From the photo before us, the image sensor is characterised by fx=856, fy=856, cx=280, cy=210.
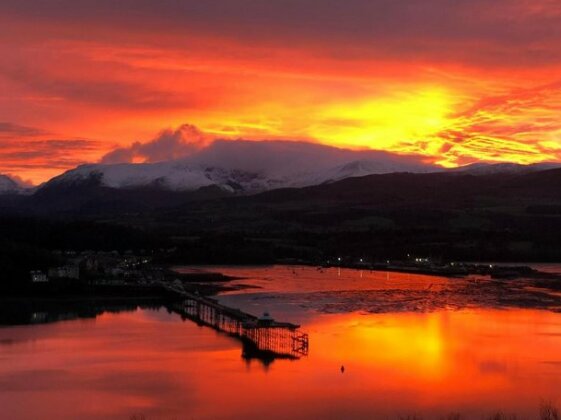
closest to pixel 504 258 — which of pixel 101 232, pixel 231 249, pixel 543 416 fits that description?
pixel 231 249

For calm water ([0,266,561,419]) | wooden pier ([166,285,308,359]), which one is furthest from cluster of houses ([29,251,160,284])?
wooden pier ([166,285,308,359])

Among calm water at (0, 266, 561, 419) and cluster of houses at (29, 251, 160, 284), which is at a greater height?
cluster of houses at (29, 251, 160, 284)

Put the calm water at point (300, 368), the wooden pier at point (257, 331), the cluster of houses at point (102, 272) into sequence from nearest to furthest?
the calm water at point (300, 368) < the wooden pier at point (257, 331) < the cluster of houses at point (102, 272)

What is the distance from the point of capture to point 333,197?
16225 cm

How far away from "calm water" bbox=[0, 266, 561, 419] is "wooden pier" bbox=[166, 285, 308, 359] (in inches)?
27.0

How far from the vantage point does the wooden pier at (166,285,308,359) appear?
100 feet

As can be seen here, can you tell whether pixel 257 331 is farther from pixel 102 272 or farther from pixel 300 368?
pixel 102 272

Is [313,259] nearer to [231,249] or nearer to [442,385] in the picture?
[231,249]

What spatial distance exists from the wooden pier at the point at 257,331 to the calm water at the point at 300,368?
0.69 meters

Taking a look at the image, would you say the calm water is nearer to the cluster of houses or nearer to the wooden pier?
the wooden pier

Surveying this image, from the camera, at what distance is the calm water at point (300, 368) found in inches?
869

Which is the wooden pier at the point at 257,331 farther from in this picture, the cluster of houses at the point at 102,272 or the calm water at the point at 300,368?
the cluster of houses at the point at 102,272

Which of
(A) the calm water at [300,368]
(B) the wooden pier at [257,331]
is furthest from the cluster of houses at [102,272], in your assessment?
(B) the wooden pier at [257,331]

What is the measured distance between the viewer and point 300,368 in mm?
27266
